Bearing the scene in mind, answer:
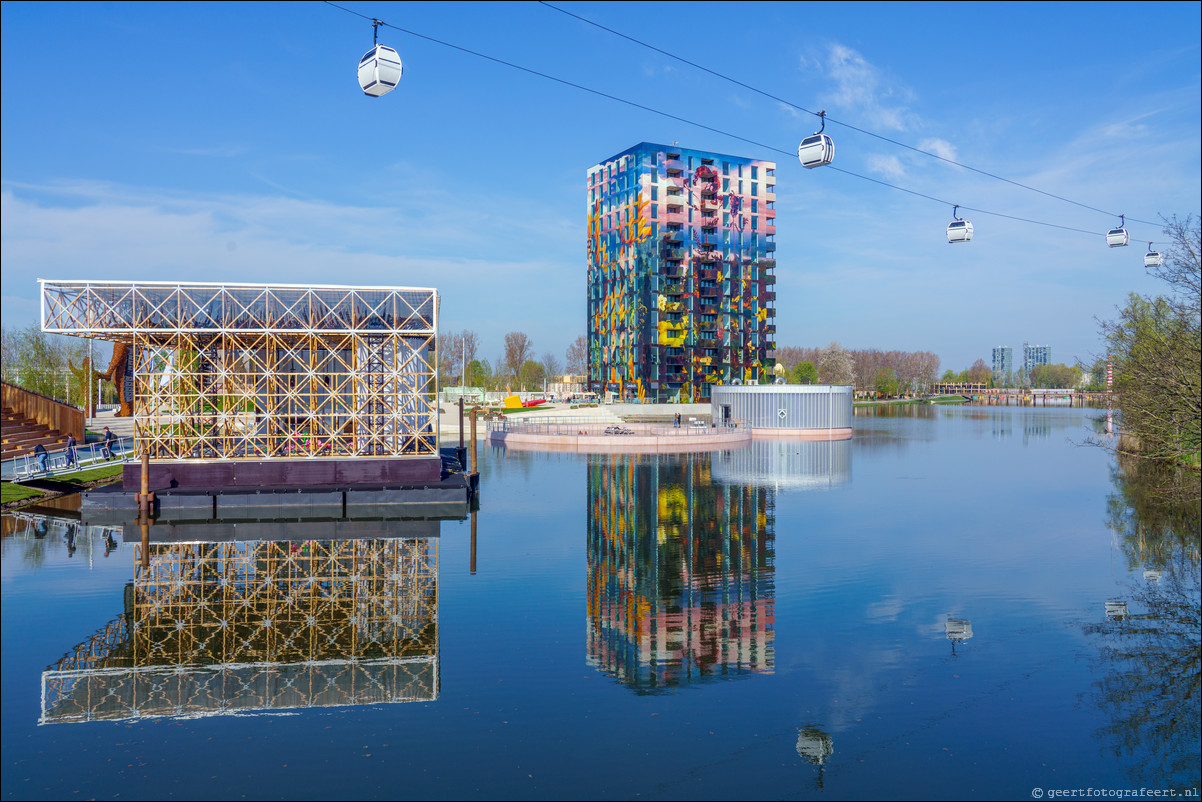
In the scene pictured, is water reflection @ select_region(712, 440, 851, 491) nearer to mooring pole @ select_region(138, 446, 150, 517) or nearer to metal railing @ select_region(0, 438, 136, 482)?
mooring pole @ select_region(138, 446, 150, 517)

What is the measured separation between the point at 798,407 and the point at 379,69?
171ft

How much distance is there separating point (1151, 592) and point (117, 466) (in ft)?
136

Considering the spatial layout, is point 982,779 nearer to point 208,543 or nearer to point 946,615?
point 946,615

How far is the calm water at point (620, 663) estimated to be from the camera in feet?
30.9

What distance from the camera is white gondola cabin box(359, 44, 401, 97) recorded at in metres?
15.6

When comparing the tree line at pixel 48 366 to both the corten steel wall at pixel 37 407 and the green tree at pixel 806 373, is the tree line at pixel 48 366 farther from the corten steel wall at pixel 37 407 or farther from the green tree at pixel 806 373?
the green tree at pixel 806 373

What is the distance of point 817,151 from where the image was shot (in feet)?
64.8

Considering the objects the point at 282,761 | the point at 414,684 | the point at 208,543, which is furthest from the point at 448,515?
the point at 282,761

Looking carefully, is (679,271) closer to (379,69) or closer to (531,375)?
(531,375)

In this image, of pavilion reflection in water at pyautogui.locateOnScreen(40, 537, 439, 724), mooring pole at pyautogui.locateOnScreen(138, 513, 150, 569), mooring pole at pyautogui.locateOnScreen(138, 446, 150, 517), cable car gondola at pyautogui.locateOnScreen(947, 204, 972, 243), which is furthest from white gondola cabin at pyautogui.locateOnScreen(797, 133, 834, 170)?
mooring pole at pyautogui.locateOnScreen(138, 446, 150, 517)

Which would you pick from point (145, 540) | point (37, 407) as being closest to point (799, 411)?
point (145, 540)

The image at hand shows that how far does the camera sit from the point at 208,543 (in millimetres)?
22359

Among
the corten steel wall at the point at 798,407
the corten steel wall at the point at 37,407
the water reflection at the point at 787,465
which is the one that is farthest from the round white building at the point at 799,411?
the corten steel wall at the point at 37,407

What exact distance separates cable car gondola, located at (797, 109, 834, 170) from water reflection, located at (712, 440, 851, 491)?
16.9m
